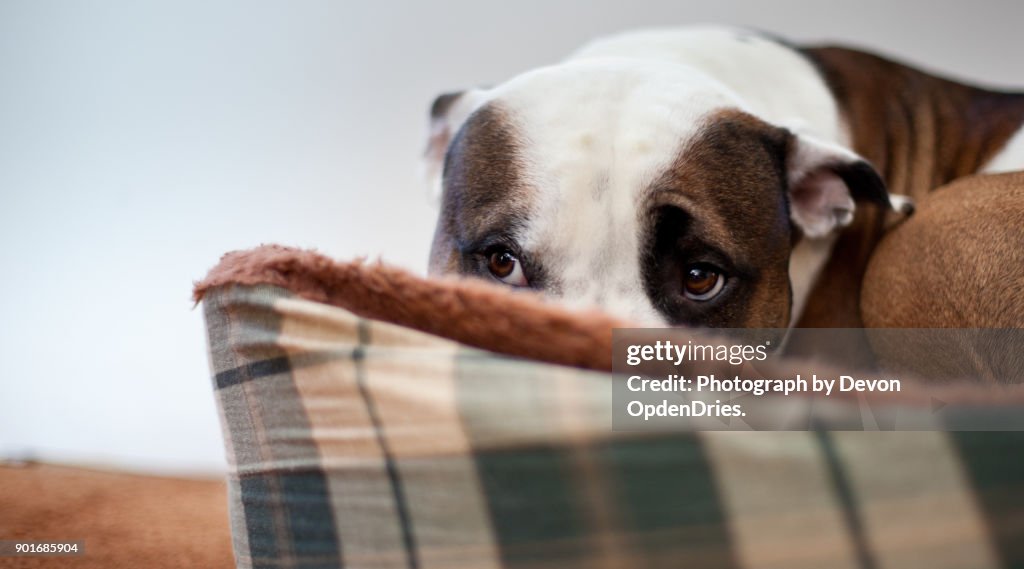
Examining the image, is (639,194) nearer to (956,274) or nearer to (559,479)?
(956,274)

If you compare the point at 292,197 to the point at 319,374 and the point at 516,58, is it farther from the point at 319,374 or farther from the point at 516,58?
the point at 319,374

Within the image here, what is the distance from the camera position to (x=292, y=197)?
2.56m

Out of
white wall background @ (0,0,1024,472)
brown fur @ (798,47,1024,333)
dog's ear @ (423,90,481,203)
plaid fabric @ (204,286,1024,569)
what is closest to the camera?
plaid fabric @ (204,286,1024,569)

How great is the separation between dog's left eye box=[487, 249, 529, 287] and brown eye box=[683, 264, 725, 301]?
0.24 metres

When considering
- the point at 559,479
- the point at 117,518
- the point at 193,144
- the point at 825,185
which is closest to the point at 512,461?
the point at 559,479

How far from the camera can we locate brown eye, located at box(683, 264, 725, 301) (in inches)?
48.0

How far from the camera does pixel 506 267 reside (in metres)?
1.23

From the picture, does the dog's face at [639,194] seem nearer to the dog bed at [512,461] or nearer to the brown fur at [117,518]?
the dog bed at [512,461]

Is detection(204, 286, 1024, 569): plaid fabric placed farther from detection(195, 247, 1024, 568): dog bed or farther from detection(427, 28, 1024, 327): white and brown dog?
detection(427, 28, 1024, 327): white and brown dog

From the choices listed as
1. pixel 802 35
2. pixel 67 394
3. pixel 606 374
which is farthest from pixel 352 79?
pixel 606 374

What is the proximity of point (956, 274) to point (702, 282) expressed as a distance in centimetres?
36

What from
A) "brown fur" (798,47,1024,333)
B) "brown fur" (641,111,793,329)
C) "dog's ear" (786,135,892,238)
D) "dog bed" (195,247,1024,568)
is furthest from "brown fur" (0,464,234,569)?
"brown fur" (798,47,1024,333)

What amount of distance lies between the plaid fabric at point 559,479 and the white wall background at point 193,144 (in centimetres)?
168

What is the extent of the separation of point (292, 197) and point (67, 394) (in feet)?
2.88
